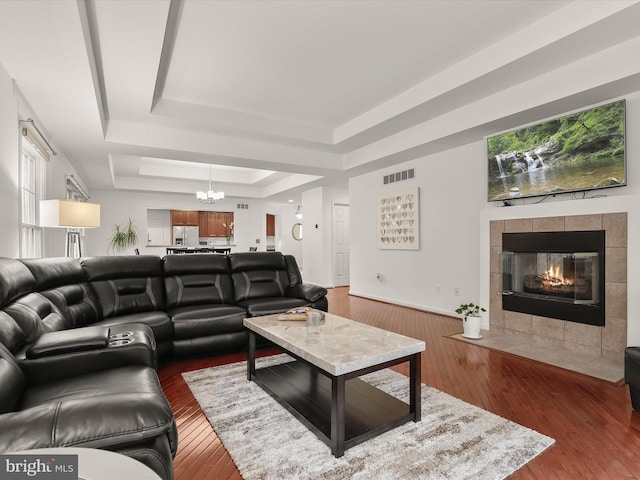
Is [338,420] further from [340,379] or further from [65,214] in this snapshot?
[65,214]

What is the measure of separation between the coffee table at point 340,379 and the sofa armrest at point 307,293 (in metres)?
1.20

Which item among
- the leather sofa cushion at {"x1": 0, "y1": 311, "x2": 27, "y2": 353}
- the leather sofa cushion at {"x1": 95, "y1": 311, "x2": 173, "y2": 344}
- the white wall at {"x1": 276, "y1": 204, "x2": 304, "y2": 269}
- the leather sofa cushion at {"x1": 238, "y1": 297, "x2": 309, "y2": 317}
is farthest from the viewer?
the white wall at {"x1": 276, "y1": 204, "x2": 304, "y2": 269}

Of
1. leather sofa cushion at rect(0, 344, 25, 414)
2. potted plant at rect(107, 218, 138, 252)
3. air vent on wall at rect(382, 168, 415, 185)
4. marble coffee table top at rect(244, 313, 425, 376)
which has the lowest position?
marble coffee table top at rect(244, 313, 425, 376)

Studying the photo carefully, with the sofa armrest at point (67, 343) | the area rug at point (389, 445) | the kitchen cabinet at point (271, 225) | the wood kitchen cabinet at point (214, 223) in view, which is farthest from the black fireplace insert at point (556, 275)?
the kitchen cabinet at point (271, 225)

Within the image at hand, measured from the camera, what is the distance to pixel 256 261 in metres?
4.40

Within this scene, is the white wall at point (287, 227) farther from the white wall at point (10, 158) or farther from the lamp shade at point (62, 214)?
the lamp shade at point (62, 214)

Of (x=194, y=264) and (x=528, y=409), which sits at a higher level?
(x=194, y=264)

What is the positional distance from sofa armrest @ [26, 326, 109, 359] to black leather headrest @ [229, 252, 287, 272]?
2.23 meters

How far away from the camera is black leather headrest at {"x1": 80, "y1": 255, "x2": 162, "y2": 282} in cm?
343

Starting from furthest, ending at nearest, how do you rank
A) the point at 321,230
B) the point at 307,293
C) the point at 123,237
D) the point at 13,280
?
the point at 123,237 < the point at 321,230 < the point at 307,293 < the point at 13,280

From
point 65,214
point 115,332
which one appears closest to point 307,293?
point 115,332

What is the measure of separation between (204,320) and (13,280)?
5.11ft

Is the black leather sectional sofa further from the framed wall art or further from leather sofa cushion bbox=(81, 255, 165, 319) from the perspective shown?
the framed wall art

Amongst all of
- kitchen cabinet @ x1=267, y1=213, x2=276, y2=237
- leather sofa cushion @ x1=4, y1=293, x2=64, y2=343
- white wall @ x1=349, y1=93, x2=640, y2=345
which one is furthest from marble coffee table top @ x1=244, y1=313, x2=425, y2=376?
kitchen cabinet @ x1=267, y1=213, x2=276, y2=237
